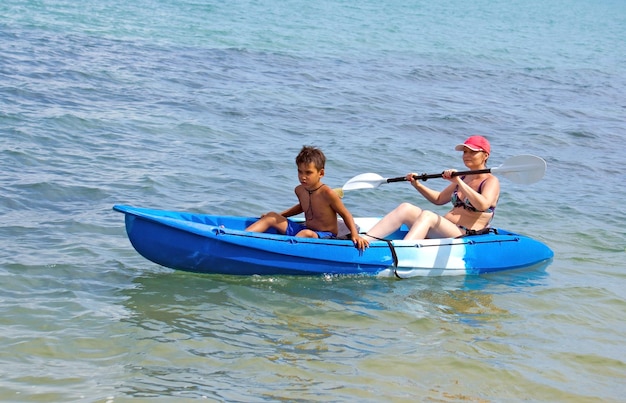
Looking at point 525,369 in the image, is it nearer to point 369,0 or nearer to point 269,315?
point 269,315

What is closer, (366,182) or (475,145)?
(475,145)

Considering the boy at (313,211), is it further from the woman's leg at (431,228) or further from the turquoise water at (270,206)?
the woman's leg at (431,228)

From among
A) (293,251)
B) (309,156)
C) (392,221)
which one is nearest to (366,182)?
(392,221)

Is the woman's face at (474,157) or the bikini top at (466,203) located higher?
the woman's face at (474,157)

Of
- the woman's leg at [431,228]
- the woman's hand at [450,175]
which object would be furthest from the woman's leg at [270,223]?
the woman's hand at [450,175]

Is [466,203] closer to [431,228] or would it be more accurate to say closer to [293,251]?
[431,228]

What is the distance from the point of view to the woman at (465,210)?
697cm

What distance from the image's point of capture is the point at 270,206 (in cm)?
880

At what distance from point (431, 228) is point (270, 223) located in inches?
53.4

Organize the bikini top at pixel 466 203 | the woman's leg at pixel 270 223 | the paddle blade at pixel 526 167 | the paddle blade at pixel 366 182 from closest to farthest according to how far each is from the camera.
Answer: the woman's leg at pixel 270 223 → the bikini top at pixel 466 203 → the paddle blade at pixel 526 167 → the paddle blade at pixel 366 182

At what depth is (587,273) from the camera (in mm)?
7523

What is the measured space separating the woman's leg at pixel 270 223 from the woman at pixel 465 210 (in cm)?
70

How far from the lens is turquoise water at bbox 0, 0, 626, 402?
505 centimetres

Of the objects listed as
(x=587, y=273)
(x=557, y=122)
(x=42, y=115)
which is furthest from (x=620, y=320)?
(x=557, y=122)
